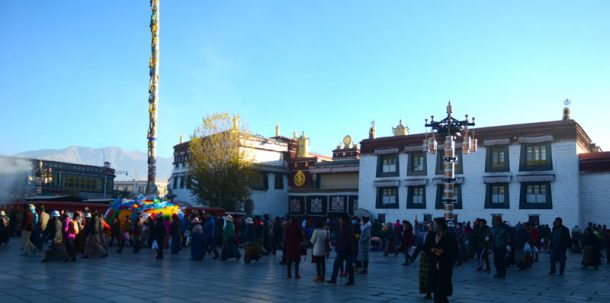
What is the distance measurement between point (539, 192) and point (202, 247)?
23.7 meters

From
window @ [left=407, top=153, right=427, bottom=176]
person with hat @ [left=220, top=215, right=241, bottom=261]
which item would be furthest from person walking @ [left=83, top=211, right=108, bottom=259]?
window @ [left=407, top=153, right=427, bottom=176]

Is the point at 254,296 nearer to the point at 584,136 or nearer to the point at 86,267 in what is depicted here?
the point at 86,267

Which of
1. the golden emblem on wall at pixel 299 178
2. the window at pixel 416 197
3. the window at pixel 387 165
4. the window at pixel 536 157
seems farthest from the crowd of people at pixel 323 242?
the golden emblem on wall at pixel 299 178

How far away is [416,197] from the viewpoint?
1513 inches

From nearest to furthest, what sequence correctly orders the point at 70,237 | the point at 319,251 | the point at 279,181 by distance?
the point at 319,251, the point at 70,237, the point at 279,181

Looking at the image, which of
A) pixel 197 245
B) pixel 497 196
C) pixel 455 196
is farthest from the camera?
pixel 455 196

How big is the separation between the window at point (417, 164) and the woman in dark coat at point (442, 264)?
2991 cm

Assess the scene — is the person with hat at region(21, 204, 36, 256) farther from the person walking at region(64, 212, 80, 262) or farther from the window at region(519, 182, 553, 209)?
the window at region(519, 182, 553, 209)

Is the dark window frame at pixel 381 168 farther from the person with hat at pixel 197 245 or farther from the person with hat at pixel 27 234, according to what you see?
the person with hat at pixel 27 234

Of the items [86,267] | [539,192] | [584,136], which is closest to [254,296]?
[86,267]

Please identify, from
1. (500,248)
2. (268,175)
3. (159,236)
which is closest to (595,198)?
(500,248)

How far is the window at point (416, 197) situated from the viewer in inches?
1491

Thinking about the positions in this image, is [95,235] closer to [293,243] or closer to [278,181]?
[293,243]

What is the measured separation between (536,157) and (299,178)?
24.5m
